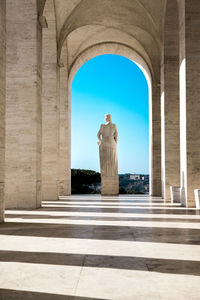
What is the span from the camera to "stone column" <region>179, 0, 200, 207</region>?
38.8 feet

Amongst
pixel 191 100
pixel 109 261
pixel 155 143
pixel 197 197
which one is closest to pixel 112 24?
pixel 155 143

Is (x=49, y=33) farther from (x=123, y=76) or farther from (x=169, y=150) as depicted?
(x=123, y=76)

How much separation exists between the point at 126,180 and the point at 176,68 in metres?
20.4

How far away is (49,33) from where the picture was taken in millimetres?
17531

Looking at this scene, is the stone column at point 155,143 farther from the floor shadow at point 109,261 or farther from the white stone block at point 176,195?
the floor shadow at point 109,261

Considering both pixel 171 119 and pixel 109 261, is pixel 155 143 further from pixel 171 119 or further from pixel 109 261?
pixel 109 261

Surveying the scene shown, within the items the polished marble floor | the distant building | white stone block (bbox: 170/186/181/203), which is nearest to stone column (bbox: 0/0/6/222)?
the polished marble floor

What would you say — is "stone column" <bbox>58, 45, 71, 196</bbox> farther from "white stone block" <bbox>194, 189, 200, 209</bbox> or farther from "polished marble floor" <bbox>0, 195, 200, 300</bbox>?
"polished marble floor" <bbox>0, 195, 200, 300</bbox>

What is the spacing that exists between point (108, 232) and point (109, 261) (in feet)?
7.33

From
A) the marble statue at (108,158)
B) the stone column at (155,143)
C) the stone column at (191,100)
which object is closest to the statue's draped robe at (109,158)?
the marble statue at (108,158)

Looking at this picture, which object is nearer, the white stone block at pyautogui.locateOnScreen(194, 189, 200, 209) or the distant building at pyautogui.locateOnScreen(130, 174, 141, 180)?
the white stone block at pyautogui.locateOnScreen(194, 189, 200, 209)

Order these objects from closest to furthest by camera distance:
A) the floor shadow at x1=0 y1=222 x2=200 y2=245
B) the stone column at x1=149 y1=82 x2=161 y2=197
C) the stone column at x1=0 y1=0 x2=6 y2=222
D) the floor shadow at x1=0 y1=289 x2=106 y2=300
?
the floor shadow at x1=0 y1=289 x2=106 y2=300, the floor shadow at x1=0 y1=222 x2=200 y2=245, the stone column at x1=0 y1=0 x2=6 y2=222, the stone column at x1=149 y1=82 x2=161 y2=197

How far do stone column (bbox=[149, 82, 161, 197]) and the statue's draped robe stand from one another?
2.30 metres

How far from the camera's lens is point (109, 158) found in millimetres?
20656
